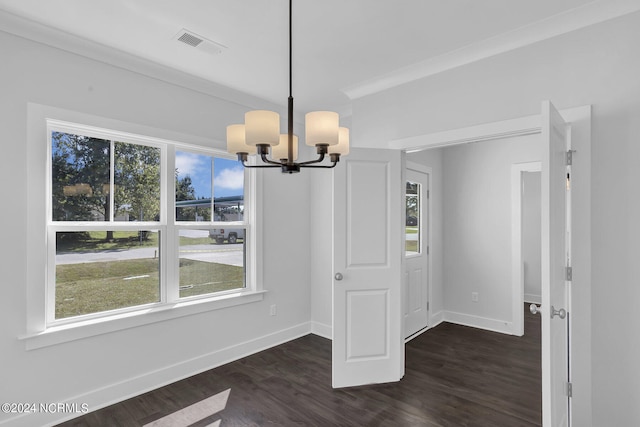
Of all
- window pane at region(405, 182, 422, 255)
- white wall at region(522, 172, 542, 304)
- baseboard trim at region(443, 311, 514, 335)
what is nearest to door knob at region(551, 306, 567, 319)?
window pane at region(405, 182, 422, 255)

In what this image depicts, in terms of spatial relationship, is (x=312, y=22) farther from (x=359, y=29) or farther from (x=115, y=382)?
(x=115, y=382)

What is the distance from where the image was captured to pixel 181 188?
10.6 feet

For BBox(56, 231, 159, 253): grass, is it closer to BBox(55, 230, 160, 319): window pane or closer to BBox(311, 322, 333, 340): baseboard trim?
BBox(55, 230, 160, 319): window pane

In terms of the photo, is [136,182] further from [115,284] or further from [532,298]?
[532,298]

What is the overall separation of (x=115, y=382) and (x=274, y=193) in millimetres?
2280

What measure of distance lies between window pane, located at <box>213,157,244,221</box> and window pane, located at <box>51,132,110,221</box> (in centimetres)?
101

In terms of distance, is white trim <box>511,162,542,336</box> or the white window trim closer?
the white window trim

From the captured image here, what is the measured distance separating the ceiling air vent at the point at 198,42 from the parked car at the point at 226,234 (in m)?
1.66

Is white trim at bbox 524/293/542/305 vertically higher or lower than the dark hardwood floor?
higher

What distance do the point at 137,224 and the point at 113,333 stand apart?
2.86 feet

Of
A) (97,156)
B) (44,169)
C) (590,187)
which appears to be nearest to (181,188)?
(97,156)

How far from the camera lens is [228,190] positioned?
3.63 m

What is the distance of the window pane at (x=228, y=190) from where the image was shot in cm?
353

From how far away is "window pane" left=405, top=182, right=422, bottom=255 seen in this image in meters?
4.27
